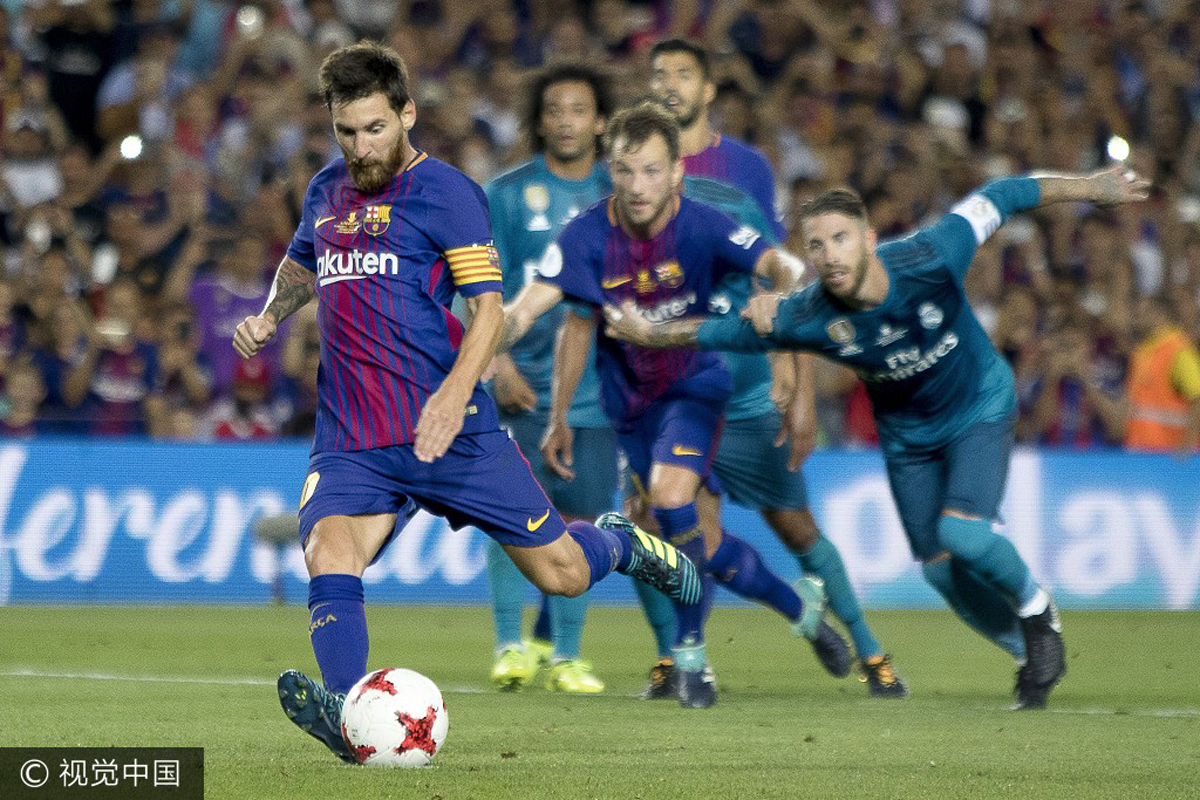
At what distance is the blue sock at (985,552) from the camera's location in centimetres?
766

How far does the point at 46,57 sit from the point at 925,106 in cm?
744

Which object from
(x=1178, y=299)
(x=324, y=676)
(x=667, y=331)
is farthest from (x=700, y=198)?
(x=1178, y=299)

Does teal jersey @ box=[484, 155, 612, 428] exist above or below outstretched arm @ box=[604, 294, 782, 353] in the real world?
above

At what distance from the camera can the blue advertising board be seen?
509 inches

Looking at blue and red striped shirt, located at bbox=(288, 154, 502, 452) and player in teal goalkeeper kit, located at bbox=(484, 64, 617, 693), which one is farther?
player in teal goalkeeper kit, located at bbox=(484, 64, 617, 693)

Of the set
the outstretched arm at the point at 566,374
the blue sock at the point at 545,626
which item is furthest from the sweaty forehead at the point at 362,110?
the blue sock at the point at 545,626

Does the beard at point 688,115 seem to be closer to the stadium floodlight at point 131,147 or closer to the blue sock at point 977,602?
the blue sock at point 977,602

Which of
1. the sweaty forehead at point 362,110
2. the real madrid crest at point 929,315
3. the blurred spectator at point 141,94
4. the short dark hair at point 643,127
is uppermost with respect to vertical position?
the blurred spectator at point 141,94

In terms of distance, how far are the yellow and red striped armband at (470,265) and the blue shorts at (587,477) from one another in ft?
10.1

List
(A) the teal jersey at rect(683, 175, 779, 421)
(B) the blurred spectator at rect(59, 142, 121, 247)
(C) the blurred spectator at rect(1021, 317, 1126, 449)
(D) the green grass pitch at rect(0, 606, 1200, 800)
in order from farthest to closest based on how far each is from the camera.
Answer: (B) the blurred spectator at rect(59, 142, 121, 247), (C) the blurred spectator at rect(1021, 317, 1126, 449), (A) the teal jersey at rect(683, 175, 779, 421), (D) the green grass pitch at rect(0, 606, 1200, 800)

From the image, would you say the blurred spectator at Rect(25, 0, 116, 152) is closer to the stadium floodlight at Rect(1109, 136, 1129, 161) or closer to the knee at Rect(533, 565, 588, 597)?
the stadium floodlight at Rect(1109, 136, 1129, 161)

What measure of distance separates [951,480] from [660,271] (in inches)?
59.2

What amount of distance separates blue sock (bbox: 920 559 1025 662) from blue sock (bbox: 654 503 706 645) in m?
1.04

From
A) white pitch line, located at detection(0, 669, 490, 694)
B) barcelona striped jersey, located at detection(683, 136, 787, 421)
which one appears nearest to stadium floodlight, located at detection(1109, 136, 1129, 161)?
barcelona striped jersey, located at detection(683, 136, 787, 421)
